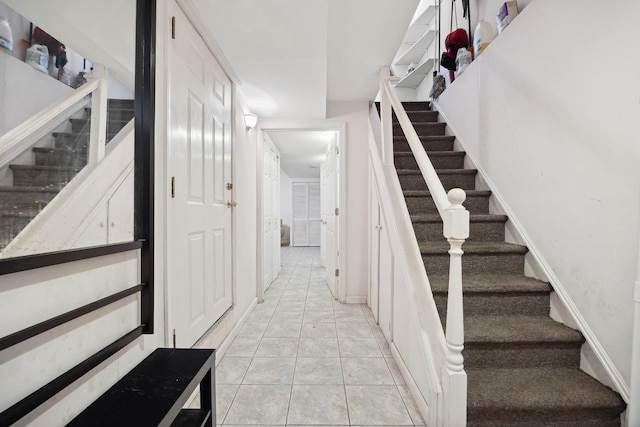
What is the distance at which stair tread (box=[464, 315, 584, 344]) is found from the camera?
1.31 m

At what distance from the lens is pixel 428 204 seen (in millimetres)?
2162

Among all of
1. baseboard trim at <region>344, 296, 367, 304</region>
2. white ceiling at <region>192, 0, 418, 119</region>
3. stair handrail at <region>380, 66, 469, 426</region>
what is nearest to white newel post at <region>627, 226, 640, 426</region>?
stair handrail at <region>380, 66, 469, 426</region>

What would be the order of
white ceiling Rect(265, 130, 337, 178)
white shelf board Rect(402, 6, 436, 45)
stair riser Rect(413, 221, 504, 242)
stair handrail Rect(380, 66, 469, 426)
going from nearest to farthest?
1. stair handrail Rect(380, 66, 469, 426)
2. stair riser Rect(413, 221, 504, 242)
3. white ceiling Rect(265, 130, 337, 178)
4. white shelf board Rect(402, 6, 436, 45)

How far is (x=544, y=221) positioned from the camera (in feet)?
5.28

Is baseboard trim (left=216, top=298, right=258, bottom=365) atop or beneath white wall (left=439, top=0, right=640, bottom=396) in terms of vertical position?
beneath

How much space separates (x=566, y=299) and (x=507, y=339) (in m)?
0.44

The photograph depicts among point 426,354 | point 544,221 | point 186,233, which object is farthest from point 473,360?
point 186,233

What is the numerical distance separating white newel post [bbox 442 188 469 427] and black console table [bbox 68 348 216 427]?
0.93 metres

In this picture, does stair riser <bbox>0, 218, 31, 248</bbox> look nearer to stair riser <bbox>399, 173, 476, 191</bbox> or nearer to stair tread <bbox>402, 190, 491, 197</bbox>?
stair tread <bbox>402, 190, 491, 197</bbox>

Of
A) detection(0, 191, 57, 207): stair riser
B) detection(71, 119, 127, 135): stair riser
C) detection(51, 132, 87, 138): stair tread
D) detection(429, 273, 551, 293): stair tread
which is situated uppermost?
detection(71, 119, 127, 135): stair riser

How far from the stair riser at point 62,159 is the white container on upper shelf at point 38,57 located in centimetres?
20

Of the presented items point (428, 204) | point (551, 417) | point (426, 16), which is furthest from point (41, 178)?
point (426, 16)

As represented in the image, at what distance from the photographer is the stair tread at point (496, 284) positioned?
1.51 meters

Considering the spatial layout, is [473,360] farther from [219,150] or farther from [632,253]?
[219,150]
